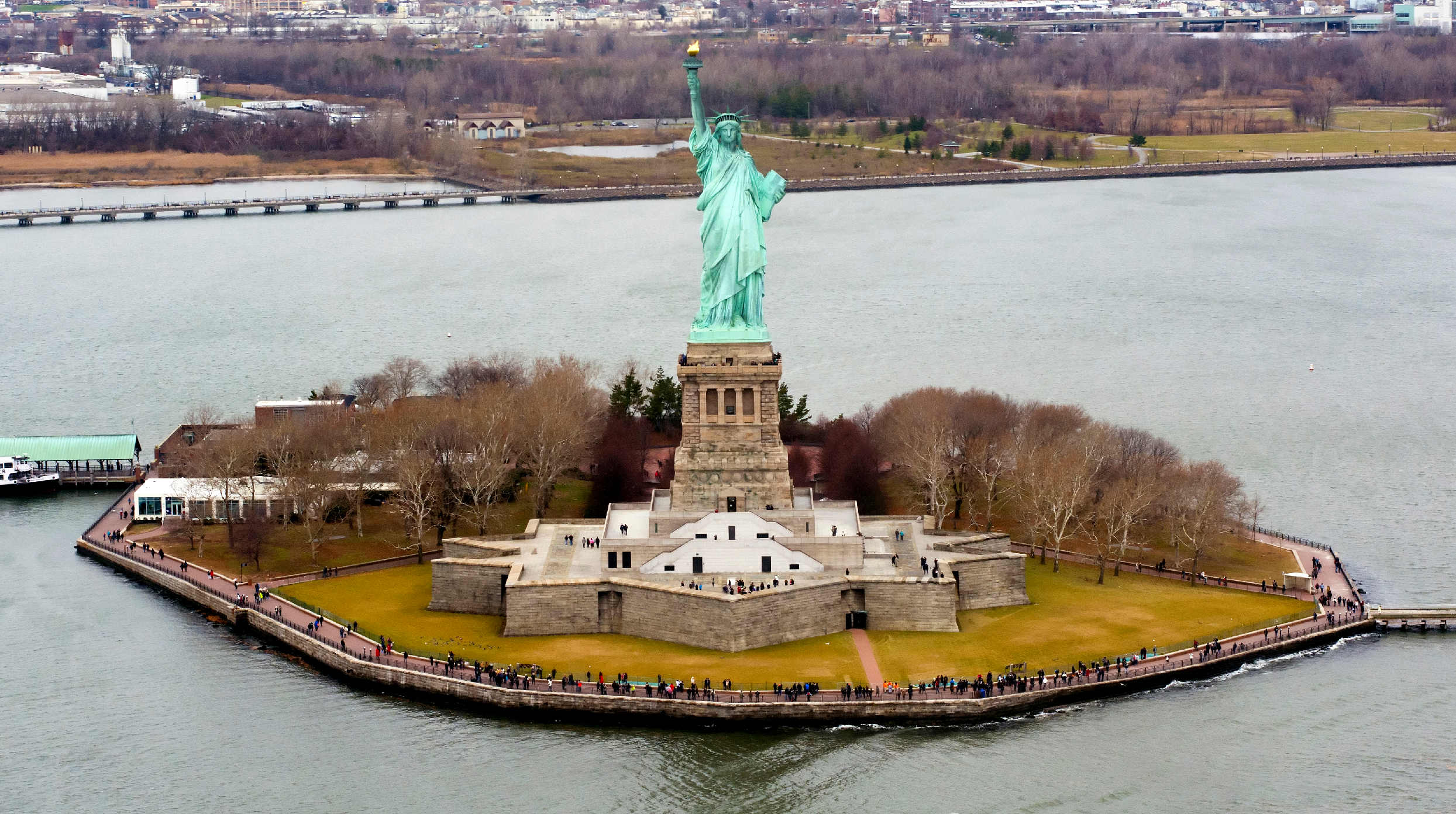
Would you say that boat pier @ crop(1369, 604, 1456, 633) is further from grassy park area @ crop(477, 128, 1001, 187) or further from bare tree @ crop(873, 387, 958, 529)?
grassy park area @ crop(477, 128, 1001, 187)

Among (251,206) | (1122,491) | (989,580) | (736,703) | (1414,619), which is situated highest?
(1122,491)

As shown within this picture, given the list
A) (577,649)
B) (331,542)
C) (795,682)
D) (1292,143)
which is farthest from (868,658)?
(1292,143)

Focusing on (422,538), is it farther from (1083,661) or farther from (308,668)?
(1083,661)

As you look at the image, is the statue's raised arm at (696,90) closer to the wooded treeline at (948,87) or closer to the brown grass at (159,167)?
the brown grass at (159,167)

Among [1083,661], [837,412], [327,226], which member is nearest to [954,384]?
[837,412]

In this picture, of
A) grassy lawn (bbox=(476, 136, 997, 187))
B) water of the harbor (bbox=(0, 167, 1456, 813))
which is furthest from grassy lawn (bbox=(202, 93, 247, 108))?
water of the harbor (bbox=(0, 167, 1456, 813))

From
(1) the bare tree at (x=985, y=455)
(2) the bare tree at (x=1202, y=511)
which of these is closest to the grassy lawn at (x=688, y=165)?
(1) the bare tree at (x=985, y=455)

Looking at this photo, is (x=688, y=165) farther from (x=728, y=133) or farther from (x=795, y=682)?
(x=795, y=682)
